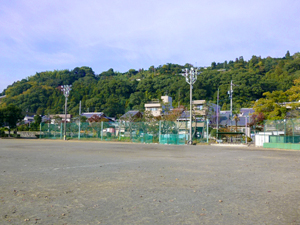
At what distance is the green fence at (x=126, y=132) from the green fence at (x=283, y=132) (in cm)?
799

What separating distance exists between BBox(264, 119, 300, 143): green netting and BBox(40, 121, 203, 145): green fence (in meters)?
8.04

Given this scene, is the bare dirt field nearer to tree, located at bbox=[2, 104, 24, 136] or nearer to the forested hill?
tree, located at bbox=[2, 104, 24, 136]

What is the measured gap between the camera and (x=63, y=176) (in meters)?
7.11

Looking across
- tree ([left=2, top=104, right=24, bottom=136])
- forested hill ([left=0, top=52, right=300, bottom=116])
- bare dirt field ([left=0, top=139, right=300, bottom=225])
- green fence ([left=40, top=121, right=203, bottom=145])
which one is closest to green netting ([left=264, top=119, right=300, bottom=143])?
green fence ([left=40, top=121, right=203, bottom=145])

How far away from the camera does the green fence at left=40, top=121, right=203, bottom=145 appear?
2917 centimetres

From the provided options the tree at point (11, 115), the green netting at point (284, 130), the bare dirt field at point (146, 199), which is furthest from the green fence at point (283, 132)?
the tree at point (11, 115)

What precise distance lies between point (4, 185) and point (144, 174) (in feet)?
11.2

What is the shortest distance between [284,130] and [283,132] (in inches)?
9.6

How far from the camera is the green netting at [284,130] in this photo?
21.5m

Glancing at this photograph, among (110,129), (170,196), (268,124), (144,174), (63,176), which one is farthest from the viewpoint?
(110,129)

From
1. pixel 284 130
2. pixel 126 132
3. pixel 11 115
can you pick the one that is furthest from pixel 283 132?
pixel 11 115

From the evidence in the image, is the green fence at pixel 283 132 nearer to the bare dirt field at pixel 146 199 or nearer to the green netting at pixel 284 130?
the green netting at pixel 284 130

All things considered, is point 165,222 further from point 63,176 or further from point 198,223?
point 63,176

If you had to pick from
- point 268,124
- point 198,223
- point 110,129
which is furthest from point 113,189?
point 110,129
